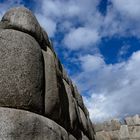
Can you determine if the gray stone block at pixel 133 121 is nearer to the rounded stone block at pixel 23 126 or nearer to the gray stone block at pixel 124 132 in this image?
the gray stone block at pixel 124 132

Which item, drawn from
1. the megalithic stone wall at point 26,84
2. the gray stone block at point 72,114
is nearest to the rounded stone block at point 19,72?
the megalithic stone wall at point 26,84

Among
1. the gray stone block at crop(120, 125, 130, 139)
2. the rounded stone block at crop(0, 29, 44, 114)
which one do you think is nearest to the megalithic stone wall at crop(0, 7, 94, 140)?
the rounded stone block at crop(0, 29, 44, 114)

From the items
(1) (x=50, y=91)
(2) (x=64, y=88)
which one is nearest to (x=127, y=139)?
(2) (x=64, y=88)

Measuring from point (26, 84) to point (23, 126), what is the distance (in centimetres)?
35

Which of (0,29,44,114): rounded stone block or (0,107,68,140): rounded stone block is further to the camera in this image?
(0,29,44,114): rounded stone block

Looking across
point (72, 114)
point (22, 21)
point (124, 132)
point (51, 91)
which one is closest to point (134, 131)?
point (124, 132)

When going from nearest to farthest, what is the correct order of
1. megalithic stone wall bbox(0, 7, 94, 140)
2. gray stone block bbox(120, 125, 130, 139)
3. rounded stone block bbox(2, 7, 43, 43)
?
megalithic stone wall bbox(0, 7, 94, 140) → rounded stone block bbox(2, 7, 43, 43) → gray stone block bbox(120, 125, 130, 139)

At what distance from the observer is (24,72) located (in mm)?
2990

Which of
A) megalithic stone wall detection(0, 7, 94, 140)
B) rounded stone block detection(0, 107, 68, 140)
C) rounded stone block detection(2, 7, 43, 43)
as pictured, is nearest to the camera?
rounded stone block detection(0, 107, 68, 140)

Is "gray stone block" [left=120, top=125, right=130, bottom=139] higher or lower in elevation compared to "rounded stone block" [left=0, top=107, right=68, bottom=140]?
higher

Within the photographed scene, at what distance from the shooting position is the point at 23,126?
110 inches

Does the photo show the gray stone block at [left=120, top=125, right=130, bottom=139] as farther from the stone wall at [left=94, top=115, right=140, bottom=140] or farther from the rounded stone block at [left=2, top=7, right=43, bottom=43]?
the rounded stone block at [left=2, top=7, right=43, bottom=43]

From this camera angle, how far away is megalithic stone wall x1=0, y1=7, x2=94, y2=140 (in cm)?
281

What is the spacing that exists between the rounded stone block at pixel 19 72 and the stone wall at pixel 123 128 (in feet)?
26.0
